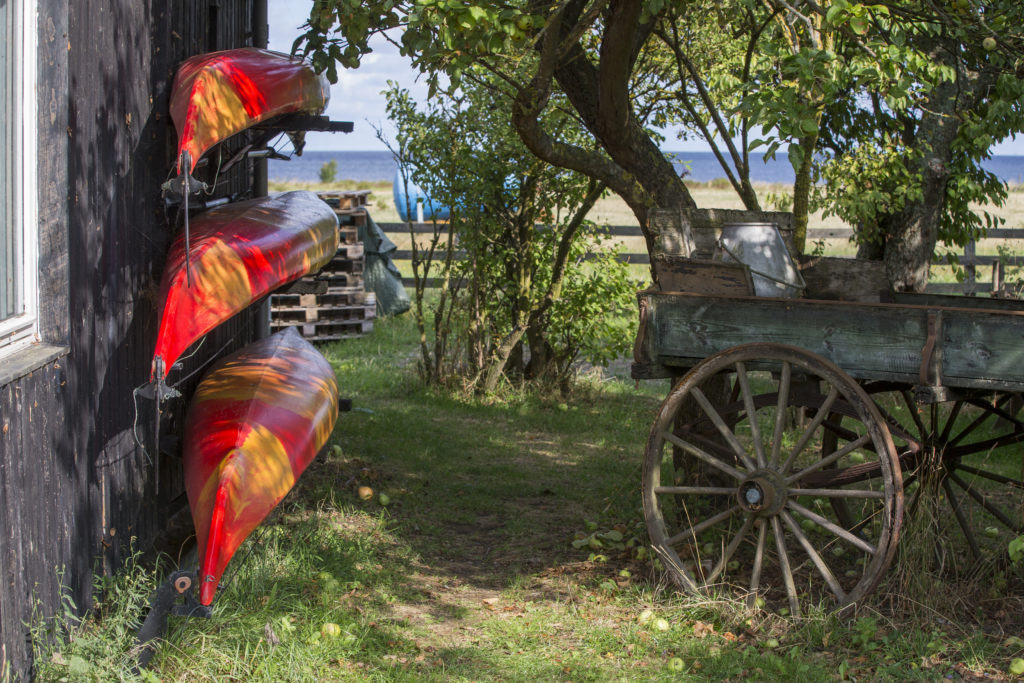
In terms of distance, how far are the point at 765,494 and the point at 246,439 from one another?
2410mm

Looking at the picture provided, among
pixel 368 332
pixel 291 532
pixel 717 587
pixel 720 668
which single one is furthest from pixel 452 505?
pixel 368 332

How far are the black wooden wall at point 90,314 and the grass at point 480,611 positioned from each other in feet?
1.09

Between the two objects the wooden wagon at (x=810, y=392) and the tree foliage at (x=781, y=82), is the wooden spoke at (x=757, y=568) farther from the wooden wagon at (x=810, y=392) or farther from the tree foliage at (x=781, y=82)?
the tree foliage at (x=781, y=82)

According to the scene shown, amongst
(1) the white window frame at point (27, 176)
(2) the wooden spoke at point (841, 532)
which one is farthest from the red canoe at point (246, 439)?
(2) the wooden spoke at point (841, 532)

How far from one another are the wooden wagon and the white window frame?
2534 mm

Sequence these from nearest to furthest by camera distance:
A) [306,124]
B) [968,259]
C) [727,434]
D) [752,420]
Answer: [752,420]
[727,434]
[306,124]
[968,259]

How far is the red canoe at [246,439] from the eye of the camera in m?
4.13

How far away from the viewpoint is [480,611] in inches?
178

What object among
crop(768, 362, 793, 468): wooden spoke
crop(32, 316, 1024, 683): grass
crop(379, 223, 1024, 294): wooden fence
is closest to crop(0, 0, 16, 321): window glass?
crop(32, 316, 1024, 683): grass

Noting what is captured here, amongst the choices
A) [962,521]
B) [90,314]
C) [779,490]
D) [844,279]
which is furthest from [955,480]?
[90,314]

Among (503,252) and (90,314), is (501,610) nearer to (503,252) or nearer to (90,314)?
(90,314)

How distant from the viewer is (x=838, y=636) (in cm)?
395

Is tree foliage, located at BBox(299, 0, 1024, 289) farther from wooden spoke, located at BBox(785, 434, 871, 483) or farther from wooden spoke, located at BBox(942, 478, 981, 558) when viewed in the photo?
wooden spoke, located at BBox(942, 478, 981, 558)

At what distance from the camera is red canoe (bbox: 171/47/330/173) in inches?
186
